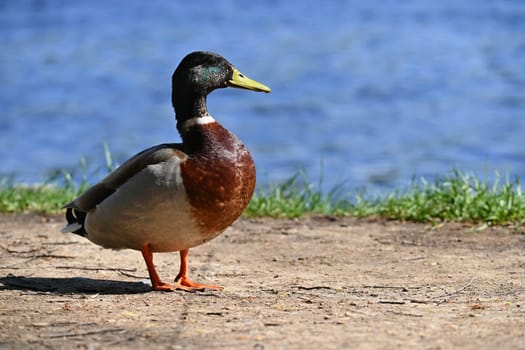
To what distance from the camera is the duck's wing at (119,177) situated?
5051mm

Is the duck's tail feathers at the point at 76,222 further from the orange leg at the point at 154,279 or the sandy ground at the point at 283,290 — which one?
the orange leg at the point at 154,279

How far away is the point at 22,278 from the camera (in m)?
5.39

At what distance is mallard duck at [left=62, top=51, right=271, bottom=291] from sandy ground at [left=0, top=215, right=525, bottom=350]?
26 centimetres

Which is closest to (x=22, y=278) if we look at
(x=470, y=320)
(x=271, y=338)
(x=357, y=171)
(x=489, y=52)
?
(x=271, y=338)

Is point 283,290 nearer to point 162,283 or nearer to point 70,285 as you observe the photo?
point 162,283

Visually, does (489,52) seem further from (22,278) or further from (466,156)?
(22,278)

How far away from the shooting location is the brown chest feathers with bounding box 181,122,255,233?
4.93 metres

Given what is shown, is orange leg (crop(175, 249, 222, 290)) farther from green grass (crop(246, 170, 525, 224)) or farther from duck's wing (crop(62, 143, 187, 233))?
green grass (crop(246, 170, 525, 224))

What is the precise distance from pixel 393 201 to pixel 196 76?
2594 millimetres

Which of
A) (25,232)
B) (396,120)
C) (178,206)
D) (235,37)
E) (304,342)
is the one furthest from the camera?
(235,37)

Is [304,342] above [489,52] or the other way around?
the other way around

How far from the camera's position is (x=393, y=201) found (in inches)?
294

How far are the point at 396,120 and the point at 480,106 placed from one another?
1.52 m

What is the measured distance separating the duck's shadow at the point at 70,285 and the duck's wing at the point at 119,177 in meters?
0.26
